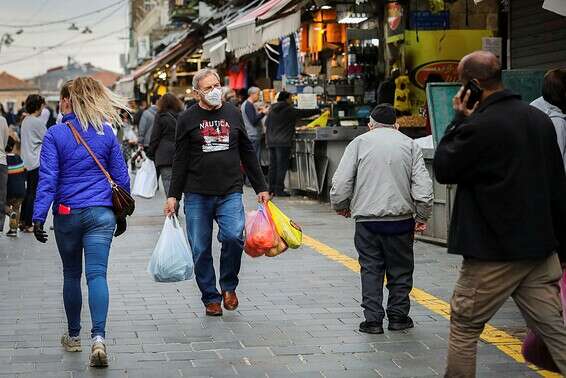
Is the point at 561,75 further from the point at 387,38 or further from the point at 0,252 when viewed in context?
the point at 387,38

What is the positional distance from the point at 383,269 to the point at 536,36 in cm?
728

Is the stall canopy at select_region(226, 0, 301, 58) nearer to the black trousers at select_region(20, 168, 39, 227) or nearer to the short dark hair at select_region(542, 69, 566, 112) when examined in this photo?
the black trousers at select_region(20, 168, 39, 227)

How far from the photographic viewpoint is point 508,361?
6715 millimetres

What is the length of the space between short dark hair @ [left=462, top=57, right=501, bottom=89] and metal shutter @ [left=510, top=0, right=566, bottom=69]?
8.03 meters

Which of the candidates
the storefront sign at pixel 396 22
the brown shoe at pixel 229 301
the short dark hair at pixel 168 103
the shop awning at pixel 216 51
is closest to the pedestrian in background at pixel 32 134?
the short dark hair at pixel 168 103

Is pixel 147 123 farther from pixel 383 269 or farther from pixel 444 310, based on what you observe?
pixel 383 269

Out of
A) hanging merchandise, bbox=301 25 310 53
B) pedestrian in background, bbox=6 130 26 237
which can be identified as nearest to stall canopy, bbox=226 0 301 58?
hanging merchandise, bbox=301 25 310 53

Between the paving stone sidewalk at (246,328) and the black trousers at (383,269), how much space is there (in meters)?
0.20

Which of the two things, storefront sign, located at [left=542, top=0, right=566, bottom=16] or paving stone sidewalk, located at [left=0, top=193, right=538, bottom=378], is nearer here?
paving stone sidewalk, located at [left=0, top=193, right=538, bottom=378]

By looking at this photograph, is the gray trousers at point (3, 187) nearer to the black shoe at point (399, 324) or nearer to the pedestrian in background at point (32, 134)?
the pedestrian in background at point (32, 134)

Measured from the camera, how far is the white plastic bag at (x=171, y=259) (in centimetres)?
787

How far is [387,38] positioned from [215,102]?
9445 millimetres

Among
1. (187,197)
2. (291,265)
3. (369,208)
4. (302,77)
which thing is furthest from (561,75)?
(302,77)

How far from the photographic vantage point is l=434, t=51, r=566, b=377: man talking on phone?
5152mm
